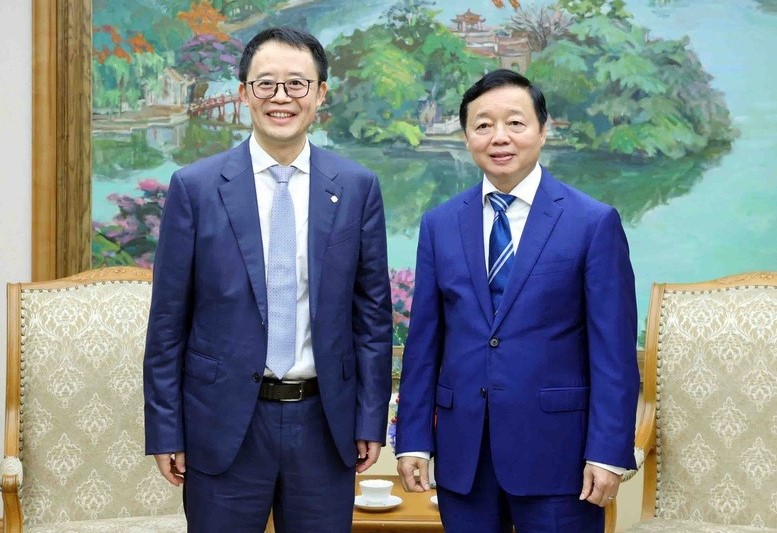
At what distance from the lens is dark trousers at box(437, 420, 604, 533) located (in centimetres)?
197

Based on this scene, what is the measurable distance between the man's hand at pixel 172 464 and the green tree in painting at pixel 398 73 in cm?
168

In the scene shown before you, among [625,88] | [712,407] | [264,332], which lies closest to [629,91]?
[625,88]

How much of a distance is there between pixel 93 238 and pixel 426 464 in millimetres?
1887

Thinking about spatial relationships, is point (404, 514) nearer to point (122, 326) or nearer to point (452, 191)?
point (122, 326)

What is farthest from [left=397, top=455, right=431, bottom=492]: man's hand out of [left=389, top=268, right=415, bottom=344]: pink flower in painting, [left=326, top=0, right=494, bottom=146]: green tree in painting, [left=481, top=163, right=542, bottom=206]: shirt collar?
[left=326, top=0, right=494, bottom=146]: green tree in painting

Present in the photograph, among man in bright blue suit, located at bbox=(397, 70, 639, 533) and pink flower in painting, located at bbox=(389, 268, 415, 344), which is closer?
man in bright blue suit, located at bbox=(397, 70, 639, 533)

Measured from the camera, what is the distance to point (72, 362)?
9.30 feet

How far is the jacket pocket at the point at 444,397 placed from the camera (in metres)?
2.04

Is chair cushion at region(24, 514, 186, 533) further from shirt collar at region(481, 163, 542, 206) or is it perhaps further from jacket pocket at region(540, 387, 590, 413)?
shirt collar at region(481, 163, 542, 206)

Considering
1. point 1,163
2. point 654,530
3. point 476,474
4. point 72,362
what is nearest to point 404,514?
point 654,530

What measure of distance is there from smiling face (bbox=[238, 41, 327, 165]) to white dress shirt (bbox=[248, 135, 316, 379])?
47mm

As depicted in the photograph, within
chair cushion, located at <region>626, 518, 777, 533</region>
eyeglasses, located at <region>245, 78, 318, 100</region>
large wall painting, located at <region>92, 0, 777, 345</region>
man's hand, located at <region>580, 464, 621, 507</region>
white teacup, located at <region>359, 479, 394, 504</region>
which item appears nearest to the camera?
man's hand, located at <region>580, 464, 621, 507</region>

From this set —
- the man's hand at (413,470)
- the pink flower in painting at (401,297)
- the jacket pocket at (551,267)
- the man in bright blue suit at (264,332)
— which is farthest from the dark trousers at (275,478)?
the pink flower in painting at (401,297)

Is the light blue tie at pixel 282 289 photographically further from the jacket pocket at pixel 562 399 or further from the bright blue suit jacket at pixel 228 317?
the jacket pocket at pixel 562 399
